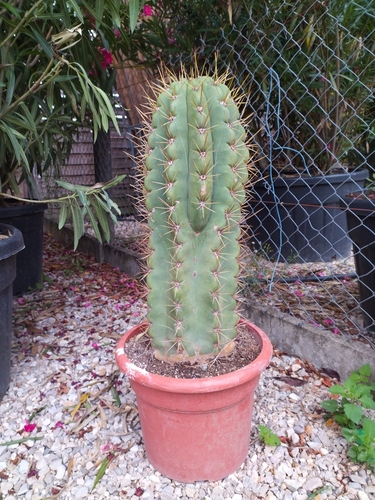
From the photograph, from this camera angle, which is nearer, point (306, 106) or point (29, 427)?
point (29, 427)

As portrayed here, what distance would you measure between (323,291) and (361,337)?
0.46m

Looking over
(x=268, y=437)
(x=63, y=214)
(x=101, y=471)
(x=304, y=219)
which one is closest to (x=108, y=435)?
(x=101, y=471)

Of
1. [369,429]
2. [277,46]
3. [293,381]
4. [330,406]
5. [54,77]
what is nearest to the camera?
[369,429]

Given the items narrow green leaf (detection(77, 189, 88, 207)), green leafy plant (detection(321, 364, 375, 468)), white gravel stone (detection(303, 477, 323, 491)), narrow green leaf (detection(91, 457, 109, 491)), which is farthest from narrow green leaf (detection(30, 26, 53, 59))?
white gravel stone (detection(303, 477, 323, 491))

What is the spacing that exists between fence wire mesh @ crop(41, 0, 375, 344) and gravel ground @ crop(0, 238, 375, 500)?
405mm

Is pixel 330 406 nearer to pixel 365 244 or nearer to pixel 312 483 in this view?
pixel 312 483

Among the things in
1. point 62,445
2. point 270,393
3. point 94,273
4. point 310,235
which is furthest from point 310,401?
point 94,273

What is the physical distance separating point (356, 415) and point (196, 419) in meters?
0.41

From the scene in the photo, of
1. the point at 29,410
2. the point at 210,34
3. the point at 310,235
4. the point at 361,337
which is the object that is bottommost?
the point at 29,410

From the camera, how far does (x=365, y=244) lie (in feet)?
4.58

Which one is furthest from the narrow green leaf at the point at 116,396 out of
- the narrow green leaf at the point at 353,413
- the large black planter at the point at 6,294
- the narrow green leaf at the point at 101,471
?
the narrow green leaf at the point at 353,413

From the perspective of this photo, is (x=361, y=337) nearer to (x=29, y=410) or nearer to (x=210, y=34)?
(x=29, y=410)

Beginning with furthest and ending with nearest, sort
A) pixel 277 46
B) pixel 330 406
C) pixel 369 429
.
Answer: pixel 277 46
pixel 330 406
pixel 369 429

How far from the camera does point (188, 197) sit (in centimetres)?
95
